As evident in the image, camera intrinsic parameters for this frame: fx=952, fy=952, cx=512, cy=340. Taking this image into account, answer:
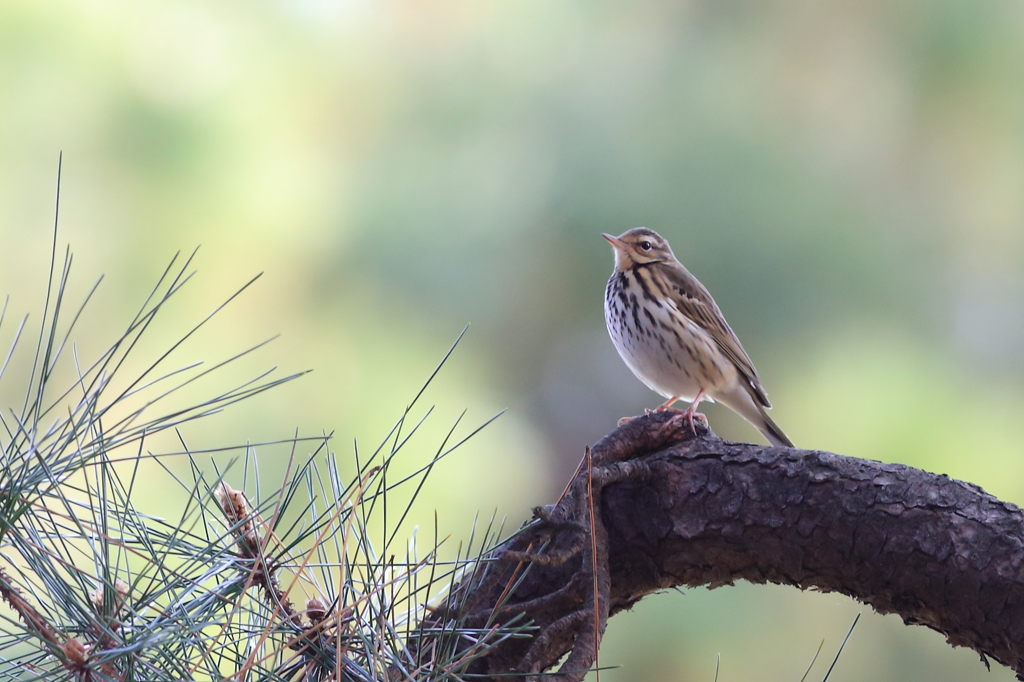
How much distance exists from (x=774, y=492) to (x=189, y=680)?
84 cm

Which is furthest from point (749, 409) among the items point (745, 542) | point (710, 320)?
point (745, 542)

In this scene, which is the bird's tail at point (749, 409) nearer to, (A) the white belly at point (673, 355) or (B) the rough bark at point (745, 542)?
(A) the white belly at point (673, 355)

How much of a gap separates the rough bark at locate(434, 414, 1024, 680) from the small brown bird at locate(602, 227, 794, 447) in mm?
1098

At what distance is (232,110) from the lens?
3.79m

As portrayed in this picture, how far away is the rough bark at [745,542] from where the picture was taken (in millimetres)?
1244

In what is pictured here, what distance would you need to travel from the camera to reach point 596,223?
13.4 feet

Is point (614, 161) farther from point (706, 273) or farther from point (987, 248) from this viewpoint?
point (987, 248)

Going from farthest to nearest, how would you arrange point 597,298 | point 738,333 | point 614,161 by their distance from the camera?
point 597,298 → point 614,161 → point 738,333

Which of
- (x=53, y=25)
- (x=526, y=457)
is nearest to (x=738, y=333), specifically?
(x=526, y=457)

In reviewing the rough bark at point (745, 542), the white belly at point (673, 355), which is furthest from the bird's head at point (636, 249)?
the rough bark at point (745, 542)

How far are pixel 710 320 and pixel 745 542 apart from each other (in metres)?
1.46

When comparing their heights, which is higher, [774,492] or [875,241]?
[875,241]

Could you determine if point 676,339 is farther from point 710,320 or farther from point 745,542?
point 745,542

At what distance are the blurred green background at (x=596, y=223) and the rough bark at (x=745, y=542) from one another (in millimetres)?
1688
